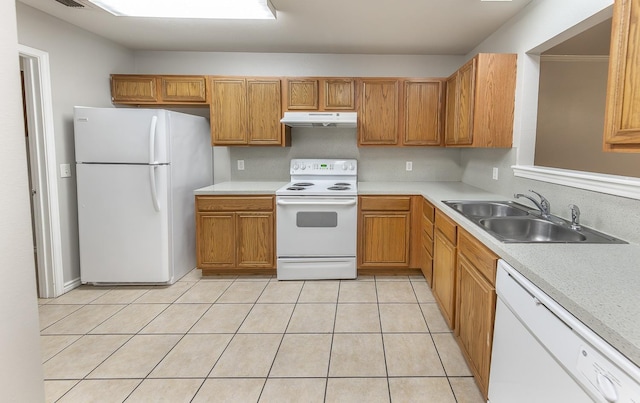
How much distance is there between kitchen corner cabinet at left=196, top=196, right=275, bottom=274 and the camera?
3.45m

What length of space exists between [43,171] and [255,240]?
185 centimetres

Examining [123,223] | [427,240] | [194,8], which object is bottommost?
[427,240]

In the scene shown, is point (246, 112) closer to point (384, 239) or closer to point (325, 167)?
point (325, 167)

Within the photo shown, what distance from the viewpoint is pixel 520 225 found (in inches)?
85.8

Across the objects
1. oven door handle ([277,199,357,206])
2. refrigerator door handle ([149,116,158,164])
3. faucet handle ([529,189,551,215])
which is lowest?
oven door handle ([277,199,357,206])

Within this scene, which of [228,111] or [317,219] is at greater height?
[228,111]

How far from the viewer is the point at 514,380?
1.36 m

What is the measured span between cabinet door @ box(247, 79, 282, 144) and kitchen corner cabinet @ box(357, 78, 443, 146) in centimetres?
85

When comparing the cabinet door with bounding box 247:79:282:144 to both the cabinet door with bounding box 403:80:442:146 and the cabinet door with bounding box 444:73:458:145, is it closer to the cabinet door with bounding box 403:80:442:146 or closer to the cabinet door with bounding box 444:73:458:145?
the cabinet door with bounding box 403:80:442:146

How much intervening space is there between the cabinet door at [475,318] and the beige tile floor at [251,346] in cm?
16

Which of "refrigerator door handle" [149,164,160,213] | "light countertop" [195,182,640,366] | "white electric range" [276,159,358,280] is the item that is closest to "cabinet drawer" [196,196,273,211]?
"white electric range" [276,159,358,280]

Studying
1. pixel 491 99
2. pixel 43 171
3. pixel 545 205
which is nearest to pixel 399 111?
pixel 491 99

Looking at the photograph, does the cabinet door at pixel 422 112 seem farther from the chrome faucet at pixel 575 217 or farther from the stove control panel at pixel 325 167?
the chrome faucet at pixel 575 217

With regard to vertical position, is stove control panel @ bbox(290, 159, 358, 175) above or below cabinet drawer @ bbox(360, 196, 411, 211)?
above
